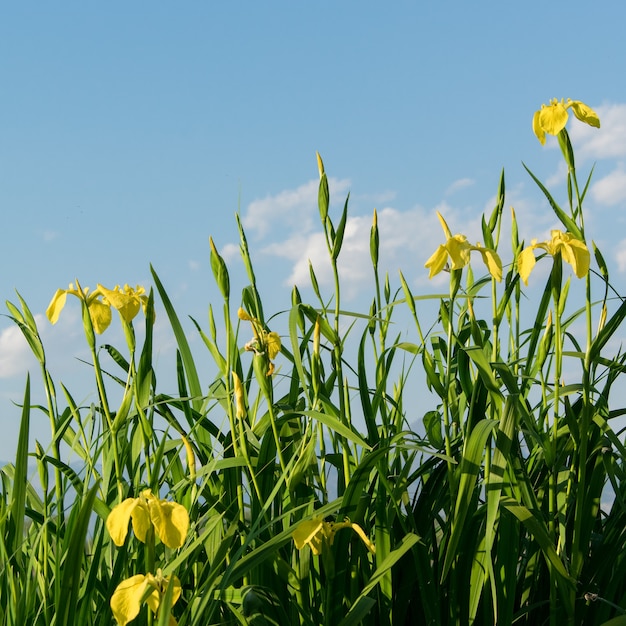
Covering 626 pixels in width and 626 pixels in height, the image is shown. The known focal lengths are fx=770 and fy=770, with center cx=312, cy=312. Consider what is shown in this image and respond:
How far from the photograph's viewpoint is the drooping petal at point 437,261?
1.42 m

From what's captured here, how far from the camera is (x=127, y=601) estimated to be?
3.49 ft

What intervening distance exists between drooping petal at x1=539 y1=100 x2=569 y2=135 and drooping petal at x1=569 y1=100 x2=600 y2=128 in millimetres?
65

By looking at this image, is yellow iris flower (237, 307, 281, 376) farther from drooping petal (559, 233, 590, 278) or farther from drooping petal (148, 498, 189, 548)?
drooping petal (559, 233, 590, 278)

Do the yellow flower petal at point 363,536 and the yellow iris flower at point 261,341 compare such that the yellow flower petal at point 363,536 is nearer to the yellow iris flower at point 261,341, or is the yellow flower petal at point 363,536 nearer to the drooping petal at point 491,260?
the yellow iris flower at point 261,341

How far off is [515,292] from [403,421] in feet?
1.43

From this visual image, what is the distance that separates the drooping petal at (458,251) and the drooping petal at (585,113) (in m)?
0.48

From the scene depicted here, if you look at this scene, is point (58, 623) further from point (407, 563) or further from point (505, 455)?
point (505, 455)

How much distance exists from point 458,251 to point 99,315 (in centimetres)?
67

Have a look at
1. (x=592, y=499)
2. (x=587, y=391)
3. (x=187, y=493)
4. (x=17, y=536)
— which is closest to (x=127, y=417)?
(x=187, y=493)

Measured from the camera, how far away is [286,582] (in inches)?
60.6

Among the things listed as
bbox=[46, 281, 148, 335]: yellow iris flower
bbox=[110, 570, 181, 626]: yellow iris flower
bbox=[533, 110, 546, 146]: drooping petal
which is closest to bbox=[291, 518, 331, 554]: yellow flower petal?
bbox=[110, 570, 181, 626]: yellow iris flower

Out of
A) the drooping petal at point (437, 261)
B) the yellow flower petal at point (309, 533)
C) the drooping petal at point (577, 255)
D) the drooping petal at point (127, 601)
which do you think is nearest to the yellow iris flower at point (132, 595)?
the drooping petal at point (127, 601)

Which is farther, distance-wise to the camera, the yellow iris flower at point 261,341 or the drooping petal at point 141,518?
the yellow iris flower at point 261,341

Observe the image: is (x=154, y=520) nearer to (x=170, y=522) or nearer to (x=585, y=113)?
(x=170, y=522)
